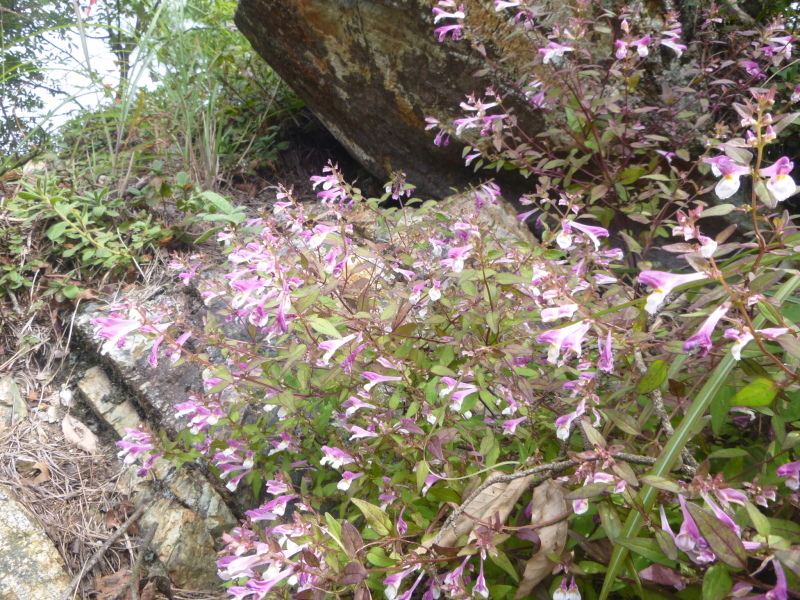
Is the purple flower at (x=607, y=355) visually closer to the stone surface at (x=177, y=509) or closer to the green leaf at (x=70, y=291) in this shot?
the stone surface at (x=177, y=509)

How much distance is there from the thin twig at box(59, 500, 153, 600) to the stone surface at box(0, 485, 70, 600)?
34mm

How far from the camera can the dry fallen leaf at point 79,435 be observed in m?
2.39

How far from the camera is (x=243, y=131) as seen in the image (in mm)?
3738

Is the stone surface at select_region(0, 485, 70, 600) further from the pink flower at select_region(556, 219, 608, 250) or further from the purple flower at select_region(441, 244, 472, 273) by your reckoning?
the pink flower at select_region(556, 219, 608, 250)

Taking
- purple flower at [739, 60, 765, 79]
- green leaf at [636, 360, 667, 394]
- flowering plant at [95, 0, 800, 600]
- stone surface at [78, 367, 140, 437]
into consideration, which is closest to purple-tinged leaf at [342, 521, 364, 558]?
flowering plant at [95, 0, 800, 600]

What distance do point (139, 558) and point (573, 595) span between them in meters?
1.63

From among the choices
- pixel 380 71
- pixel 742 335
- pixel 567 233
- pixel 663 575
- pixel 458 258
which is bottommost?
pixel 663 575

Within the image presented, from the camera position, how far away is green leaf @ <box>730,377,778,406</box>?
84 centimetres

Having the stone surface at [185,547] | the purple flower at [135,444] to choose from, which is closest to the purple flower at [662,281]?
the purple flower at [135,444]

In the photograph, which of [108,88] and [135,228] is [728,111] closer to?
[135,228]

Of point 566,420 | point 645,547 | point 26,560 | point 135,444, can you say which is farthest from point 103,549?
point 645,547

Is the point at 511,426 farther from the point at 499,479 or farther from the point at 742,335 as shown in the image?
the point at 742,335

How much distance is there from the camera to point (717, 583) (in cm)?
82

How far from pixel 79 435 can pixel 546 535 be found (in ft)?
7.56
